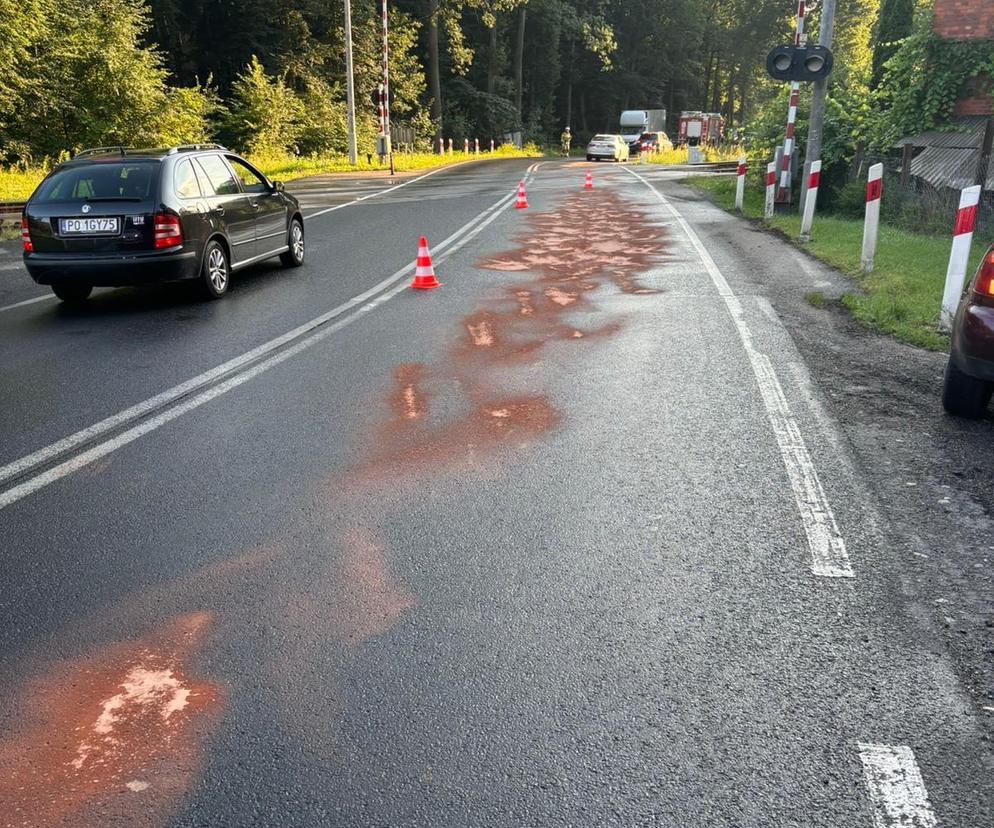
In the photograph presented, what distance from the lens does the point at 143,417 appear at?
20.1 ft

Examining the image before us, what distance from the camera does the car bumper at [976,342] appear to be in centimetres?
563

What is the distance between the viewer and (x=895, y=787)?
2709mm

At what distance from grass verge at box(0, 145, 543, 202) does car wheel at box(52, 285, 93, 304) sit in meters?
11.6

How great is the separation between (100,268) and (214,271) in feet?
4.15

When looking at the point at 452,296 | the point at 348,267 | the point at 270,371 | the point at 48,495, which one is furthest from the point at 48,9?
the point at 48,495

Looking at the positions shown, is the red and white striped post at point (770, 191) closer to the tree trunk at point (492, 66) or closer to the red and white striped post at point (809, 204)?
the red and white striped post at point (809, 204)

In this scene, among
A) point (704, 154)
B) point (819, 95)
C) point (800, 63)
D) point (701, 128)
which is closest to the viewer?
point (800, 63)

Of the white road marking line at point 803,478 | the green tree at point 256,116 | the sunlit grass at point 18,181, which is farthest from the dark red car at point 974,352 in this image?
the green tree at point 256,116

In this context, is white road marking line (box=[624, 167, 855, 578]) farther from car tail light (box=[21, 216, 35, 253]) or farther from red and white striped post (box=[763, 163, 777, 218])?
red and white striped post (box=[763, 163, 777, 218])

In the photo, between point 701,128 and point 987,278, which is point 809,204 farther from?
point 701,128

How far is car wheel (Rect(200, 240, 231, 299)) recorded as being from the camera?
10117 millimetres

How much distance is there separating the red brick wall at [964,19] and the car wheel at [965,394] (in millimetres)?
14895

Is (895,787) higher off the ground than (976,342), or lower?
lower

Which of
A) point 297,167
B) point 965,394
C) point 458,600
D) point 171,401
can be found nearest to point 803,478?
point 965,394
